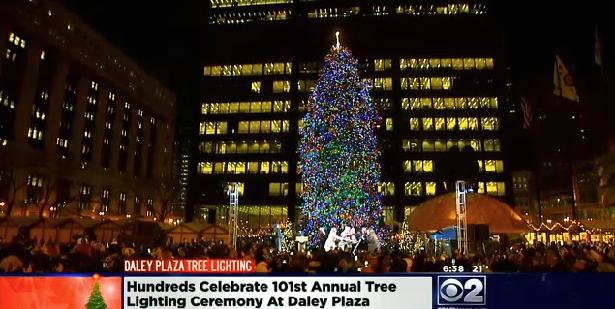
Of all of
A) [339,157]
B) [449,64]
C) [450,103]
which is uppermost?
[449,64]

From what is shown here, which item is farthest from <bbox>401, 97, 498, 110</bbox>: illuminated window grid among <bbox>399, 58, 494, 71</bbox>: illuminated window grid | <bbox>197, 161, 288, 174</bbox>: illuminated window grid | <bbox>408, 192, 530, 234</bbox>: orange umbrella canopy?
<bbox>408, 192, 530, 234</bbox>: orange umbrella canopy

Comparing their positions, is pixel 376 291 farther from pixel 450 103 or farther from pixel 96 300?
pixel 450 103

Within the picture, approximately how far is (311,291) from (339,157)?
2336cm

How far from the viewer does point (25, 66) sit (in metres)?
70.0

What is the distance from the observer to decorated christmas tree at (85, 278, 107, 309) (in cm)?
853

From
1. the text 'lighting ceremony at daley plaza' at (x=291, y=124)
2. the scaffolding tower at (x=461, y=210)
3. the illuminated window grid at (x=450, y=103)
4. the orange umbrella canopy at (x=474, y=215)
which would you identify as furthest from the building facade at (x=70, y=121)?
the illuminated window grid at (x=450, y=103)

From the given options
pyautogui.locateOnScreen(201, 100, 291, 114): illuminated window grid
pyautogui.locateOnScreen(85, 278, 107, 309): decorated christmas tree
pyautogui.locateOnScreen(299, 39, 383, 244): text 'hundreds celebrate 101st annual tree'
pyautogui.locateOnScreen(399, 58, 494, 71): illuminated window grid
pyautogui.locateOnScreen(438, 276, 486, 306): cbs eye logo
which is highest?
pyautogui.locateOnScreen(399, 58, 494, 71): illuminated window grid

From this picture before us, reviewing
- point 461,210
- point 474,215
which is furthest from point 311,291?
point 474,215

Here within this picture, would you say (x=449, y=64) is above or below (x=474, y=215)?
above

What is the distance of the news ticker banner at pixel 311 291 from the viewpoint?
27.9ft

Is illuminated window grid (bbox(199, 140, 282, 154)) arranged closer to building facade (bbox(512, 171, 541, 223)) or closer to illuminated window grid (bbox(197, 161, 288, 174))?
illuminated window grid (bbox(197, 161, 288, 174))

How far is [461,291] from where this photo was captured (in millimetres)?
8656

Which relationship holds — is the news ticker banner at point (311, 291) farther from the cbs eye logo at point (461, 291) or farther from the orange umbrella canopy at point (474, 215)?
the orange umbrella canopy at point (474, 215)

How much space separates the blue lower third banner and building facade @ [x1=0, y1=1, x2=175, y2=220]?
147ft
